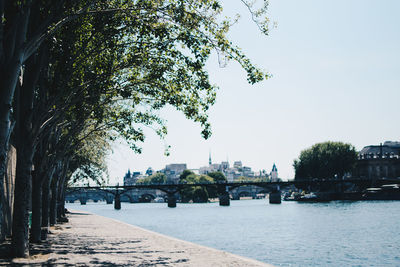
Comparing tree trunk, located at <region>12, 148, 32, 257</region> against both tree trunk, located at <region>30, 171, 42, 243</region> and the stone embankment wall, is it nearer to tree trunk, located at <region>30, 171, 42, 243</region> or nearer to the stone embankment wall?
tree trunk, located at <region>30, 171, 42, 243</region>

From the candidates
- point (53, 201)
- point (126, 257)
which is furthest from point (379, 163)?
point (126, 257)

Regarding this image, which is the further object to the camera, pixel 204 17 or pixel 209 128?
pixel 209 128

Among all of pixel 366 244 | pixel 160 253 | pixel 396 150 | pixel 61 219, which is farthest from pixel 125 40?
pixel 396 150

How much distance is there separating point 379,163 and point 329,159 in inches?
1178

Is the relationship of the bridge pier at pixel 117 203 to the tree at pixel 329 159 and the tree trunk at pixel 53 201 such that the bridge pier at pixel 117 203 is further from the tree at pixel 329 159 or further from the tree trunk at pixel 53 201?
the tree trunk at pixel 53 201

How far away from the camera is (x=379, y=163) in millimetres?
144125

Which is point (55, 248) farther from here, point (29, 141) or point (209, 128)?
point (209, 128)

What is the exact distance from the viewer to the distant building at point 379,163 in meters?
142

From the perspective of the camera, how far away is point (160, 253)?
17.6 meters

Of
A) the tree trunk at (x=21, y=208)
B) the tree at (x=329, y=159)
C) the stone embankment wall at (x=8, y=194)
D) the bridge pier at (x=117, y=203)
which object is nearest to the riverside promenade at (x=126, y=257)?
the tree trunk at (x=21, y=208)

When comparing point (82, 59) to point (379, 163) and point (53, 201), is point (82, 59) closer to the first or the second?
point (53, 201)

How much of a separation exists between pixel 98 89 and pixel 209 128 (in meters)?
4.51

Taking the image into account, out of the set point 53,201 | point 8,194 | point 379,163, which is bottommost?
point 53,201

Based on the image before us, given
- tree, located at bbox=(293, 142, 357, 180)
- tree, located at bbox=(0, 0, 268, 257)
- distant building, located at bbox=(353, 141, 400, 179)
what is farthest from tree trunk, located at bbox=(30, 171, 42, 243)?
distant building, located at bbox=(353, 141, 400, 179)
